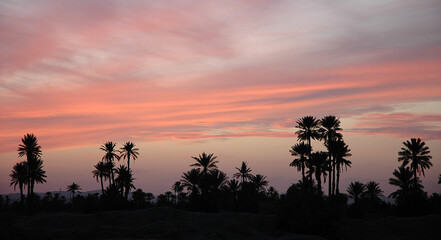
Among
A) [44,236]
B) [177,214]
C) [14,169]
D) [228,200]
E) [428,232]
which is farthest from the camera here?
[14,169]

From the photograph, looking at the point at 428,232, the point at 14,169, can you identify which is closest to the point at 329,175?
the point at 428,232

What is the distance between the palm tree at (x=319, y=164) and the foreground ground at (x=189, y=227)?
29272 millimetres

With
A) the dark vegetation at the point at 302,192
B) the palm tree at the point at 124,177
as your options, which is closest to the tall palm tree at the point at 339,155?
the dark vegetation at the point at 302,192

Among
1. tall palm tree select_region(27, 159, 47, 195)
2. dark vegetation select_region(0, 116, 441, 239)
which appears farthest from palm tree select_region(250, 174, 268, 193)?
tall palm tree select_region(27, 159, 47, 195)

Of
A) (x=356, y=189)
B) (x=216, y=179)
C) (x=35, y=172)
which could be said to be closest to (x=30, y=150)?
(x=35, y=172)

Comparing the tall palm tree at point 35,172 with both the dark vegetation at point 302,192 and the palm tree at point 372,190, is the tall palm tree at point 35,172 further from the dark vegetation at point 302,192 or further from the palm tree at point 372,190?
the palm tree at point 372,190

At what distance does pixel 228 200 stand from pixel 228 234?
40103 mm

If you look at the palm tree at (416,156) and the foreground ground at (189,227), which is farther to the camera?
the palm tree at (416,156)

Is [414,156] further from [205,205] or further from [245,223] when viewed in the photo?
[245,223]

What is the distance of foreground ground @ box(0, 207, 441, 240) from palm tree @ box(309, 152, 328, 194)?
29272 mm

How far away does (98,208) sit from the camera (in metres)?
51.3

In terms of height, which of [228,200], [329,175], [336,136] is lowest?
[228,200]

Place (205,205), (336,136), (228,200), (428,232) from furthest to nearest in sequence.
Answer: (228,200)
(336,136)
(205,205)
(428,232)

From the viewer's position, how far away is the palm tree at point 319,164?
224 feet
